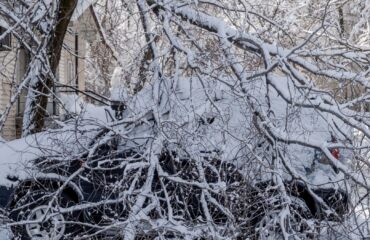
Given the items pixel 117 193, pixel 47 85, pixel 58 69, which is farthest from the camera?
pixel 58 69

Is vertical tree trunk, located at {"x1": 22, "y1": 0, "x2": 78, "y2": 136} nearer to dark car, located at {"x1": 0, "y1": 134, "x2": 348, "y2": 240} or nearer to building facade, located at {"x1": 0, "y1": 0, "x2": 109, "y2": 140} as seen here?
building facade, located at {"x1": 0, "y1": 0, "x2": 109, "y2": 140}

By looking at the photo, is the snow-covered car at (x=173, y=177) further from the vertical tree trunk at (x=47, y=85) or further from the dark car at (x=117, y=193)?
the vertical tree trunk at (x=47, y=85)

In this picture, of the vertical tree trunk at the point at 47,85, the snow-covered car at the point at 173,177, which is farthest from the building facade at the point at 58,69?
the snow-covered car at the point at 173,177

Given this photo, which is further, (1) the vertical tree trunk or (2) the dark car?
(1) the vertical tree trunk

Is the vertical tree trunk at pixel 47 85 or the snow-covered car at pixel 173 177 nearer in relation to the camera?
the snow-covered car at pixel 173 177

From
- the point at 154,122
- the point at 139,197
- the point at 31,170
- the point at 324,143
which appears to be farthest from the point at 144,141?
the point at 324,143

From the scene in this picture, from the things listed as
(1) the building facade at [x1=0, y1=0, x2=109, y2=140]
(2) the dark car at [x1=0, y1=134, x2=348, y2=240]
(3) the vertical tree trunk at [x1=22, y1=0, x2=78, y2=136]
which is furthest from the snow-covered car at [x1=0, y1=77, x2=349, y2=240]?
(3) the vertical tree trunk at [x1=22, y1=0, x2=78, y2=136]

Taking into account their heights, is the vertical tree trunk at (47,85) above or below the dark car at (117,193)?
above

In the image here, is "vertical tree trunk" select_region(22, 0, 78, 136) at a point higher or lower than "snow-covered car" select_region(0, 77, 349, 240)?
higher

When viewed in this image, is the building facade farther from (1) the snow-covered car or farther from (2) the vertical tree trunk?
(1) the snow-covered car

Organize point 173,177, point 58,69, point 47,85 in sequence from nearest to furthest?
point 173,177 < point 47,85 < point 58,69

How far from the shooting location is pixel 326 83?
6453mm

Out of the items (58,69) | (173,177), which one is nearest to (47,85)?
(173,177)

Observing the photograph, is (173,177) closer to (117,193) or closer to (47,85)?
(117,193)
